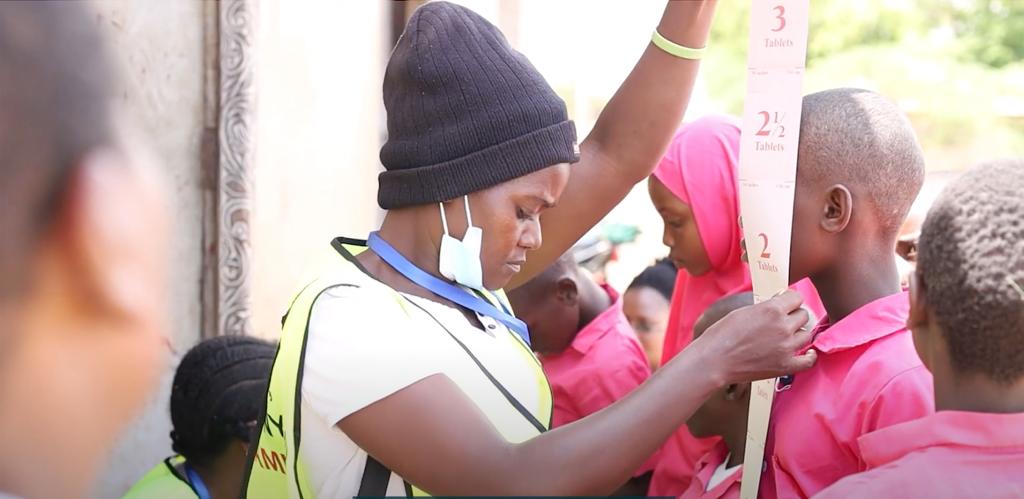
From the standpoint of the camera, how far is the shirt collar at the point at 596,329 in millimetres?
4012

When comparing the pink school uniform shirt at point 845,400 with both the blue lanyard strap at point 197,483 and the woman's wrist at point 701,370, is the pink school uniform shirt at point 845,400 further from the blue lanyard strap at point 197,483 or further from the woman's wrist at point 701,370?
the blue lanyard strap at point 197,483

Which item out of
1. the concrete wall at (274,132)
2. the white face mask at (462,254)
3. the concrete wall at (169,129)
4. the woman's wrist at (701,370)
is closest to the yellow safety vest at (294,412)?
the white face mask at (462,254)

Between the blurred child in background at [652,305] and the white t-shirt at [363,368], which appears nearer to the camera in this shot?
the white t-shirt at [363,368]

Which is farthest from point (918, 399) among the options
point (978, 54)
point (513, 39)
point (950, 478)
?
point (978, 54)

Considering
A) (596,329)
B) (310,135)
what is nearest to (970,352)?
(596,329)

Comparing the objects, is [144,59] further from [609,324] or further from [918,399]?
[918,399]

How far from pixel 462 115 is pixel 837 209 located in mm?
788

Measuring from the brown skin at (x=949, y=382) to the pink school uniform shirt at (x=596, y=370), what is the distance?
6.38 feet

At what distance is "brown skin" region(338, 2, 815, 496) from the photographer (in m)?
1.83

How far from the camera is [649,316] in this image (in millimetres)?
4891

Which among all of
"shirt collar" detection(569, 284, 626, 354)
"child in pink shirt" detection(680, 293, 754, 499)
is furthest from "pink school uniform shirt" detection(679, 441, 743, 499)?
"shirt collar" detection(569, 284, 626, 354)

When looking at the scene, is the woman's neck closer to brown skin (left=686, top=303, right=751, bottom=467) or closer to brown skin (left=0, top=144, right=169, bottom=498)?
brown skin (left=0, top=144, right=169, bottom=498)

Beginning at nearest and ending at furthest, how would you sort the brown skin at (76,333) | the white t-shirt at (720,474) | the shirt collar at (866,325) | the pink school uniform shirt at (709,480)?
the brown skin at (76,333), the shirt collar at (866,325), the pink school uniform shirt at (709,480), the white t-shirt at (720,474)

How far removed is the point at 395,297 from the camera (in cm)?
206
